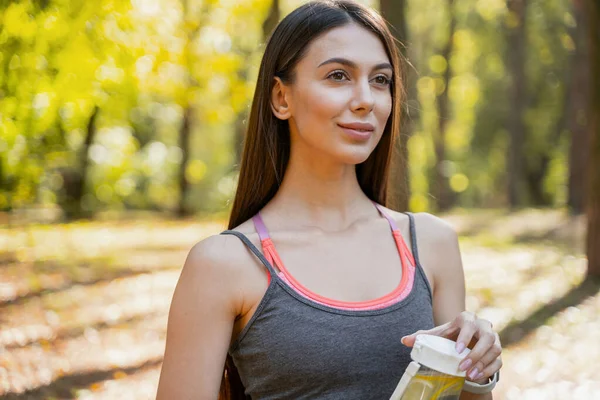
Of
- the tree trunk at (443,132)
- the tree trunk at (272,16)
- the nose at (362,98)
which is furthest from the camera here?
the tree trunk at (443,132)

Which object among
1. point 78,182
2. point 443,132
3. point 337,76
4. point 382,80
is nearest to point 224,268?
point 337,76

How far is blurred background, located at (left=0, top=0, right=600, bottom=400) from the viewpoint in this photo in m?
5.62

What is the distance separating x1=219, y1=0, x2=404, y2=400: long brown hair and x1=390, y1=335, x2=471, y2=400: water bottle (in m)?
0.78

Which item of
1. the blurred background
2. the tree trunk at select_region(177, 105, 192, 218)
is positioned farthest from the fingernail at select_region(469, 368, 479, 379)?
the tree trunk at select_region(177, 105, 192, 218)

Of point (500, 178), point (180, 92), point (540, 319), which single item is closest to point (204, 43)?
point (180, 92)

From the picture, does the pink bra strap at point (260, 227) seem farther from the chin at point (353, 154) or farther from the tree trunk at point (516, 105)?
the tree trunk at point (516, 105)

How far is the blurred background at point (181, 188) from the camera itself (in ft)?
18.4

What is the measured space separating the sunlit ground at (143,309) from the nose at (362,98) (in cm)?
390

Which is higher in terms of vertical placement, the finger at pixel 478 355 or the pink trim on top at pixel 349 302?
the pink trim on top at pixel 349 302

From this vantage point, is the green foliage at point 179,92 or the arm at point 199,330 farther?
the green foliage at point 179,92

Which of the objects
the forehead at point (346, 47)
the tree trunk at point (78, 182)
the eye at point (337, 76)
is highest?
the forehead at point (346, 47)

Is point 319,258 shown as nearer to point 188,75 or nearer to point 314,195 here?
point 314,195

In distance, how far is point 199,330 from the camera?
207cm

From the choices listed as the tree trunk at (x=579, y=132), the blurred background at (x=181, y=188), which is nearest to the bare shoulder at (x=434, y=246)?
the blurred background at (x=181, y=188)
